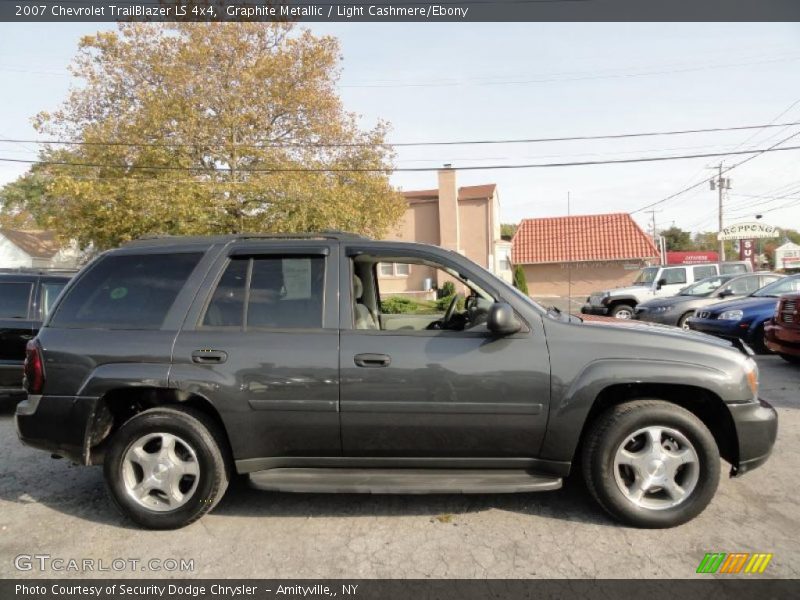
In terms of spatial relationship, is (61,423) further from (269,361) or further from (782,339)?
(782,339)

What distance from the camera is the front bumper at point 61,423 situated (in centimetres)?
323

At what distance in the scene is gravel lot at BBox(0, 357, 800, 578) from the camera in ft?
9.11

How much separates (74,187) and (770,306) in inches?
689

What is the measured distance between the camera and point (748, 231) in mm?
27562

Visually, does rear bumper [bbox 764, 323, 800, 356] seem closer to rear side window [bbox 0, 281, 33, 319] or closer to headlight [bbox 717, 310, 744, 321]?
headlight [bbox 717, 310, 744, 321]

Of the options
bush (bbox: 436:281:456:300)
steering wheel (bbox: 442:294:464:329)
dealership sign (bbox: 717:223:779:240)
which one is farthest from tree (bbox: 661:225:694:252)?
steering wheel (bbox: 442:294:464:329)

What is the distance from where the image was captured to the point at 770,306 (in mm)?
8781

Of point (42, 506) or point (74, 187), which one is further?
point (74, 187)

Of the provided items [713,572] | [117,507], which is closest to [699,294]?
[713,572]

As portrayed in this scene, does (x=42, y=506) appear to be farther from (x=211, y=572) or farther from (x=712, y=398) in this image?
(x=712, y=398)

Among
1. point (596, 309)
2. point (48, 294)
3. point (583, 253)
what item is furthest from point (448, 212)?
point (48, 294)

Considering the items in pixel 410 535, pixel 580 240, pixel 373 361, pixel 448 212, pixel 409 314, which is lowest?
pixel 410 535

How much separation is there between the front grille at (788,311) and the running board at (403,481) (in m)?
6.15

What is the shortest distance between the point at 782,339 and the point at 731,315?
1.68 metres
